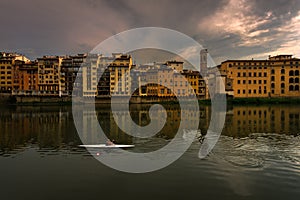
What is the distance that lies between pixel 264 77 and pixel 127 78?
186 feet

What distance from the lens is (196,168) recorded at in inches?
597

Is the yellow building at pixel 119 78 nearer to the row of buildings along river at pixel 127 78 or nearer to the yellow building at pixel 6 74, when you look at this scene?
the row of buildings along river at pixel 127 78

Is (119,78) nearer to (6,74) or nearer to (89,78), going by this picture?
(89,78)

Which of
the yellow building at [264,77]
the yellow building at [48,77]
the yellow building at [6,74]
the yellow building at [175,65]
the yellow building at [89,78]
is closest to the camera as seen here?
the yellow building at [89,78]

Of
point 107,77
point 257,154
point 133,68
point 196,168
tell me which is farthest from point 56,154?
point 133,68

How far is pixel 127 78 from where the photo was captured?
102812 mm

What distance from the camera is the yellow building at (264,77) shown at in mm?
101375

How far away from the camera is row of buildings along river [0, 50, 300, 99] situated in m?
101

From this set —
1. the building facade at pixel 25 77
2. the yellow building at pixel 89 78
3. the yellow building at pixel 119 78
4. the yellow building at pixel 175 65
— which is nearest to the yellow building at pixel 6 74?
the building facade at pixel 25 77

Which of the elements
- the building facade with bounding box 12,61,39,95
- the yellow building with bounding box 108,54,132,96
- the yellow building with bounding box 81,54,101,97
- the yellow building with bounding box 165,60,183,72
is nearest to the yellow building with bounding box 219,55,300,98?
the yellow building with bounding box 165,60,183,72

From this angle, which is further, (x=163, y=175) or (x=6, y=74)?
(x=6, y=74)

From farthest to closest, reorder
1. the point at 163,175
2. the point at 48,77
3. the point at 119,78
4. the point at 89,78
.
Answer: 1. the point at 89,78
2. the point at 119,78
3. the point at 48,77
4. the point at 163,175

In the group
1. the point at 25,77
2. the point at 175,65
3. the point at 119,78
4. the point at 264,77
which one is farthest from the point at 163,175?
the point at 25,77

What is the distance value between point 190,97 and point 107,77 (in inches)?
1437
